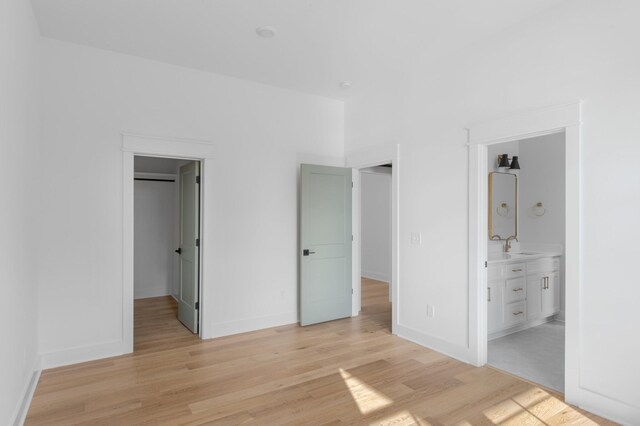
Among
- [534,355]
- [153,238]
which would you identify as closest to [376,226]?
[153,238]

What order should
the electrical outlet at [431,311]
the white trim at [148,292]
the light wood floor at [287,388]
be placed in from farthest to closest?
1. the white trim at [148,292]
2. the electrical outlet at [431,311]
3. the light wood floor at [287,388]

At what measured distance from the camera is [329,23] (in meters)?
3.20

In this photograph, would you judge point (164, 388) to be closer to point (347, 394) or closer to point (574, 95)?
point (347, 394)

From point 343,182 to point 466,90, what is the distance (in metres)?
2.00

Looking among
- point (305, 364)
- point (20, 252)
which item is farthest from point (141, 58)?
point (305, 364)

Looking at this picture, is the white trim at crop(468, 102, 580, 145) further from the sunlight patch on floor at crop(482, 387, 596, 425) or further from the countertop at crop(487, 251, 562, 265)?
the sunlight patch on floor at crop(482, 387, 596, 425)

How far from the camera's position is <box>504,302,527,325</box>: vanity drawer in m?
4.27

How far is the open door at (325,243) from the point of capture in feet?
15.5

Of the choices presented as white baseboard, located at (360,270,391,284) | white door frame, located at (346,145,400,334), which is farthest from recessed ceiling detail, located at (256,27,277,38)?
white baseboard, located at (360,270,391,284)

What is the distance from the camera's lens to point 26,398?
2715 mm

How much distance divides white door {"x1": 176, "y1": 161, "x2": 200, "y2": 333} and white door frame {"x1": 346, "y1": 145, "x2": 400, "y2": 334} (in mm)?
2095

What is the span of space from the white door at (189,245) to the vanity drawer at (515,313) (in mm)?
3603

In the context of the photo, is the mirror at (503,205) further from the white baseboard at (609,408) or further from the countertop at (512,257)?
the white baseboard at (609,408)

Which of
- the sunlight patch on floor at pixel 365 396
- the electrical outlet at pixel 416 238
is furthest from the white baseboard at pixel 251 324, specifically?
the electrical outlet at pixel 416 238
